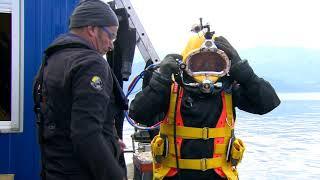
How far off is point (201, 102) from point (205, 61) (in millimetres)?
318

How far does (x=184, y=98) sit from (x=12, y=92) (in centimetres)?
153

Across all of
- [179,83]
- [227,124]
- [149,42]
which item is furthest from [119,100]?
[149,42]

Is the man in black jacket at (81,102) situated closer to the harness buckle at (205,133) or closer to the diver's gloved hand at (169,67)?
the diver's gloved hand at (169,67)

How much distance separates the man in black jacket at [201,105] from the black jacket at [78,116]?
794 millimetres

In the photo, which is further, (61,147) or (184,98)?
(184,98)

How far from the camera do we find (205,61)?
353cm

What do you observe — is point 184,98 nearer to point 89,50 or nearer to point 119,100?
point 119,100

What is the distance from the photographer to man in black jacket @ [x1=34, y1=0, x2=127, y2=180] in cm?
241

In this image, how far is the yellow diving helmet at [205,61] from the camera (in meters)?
3.40

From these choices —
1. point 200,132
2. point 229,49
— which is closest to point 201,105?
point 200,132

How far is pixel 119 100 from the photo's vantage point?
2.79 metres

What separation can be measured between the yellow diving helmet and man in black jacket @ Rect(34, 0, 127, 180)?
788 mm

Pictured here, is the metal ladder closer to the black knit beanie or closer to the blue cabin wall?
the blue cabin wall

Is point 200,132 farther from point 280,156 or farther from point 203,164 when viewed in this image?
point 280,156
